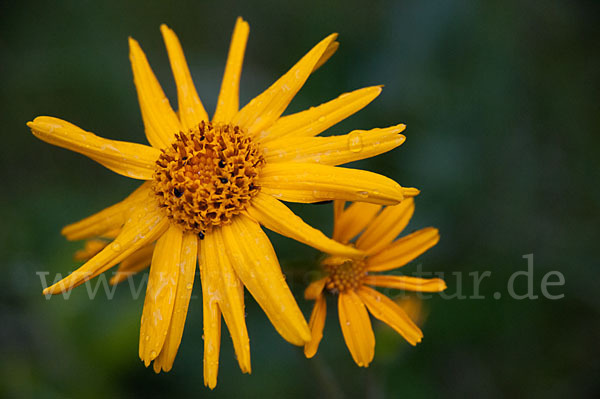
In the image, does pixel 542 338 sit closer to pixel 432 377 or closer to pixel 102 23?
pixel 432 377

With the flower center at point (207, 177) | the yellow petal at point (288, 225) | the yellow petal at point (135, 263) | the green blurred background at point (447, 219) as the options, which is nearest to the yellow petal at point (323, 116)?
the flower center at point (207, 177)

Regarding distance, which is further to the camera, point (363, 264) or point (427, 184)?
point (427, 184)

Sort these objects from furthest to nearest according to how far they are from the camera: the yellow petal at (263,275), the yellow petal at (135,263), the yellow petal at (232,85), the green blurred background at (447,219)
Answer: the green blurred background at (447,219), the yellow petal at (232,85), the yellow petal at (135,263), the yellow petal at (263,275)

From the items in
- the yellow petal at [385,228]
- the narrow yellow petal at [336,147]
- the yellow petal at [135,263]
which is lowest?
the yellow petal at [135,263]

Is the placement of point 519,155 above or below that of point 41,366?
above

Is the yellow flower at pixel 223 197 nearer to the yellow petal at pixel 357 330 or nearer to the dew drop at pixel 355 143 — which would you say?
the dew drop at pixel 355 143

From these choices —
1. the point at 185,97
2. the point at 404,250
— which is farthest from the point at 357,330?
the point at 185,97

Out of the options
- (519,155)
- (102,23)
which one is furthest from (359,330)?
(102,23)
